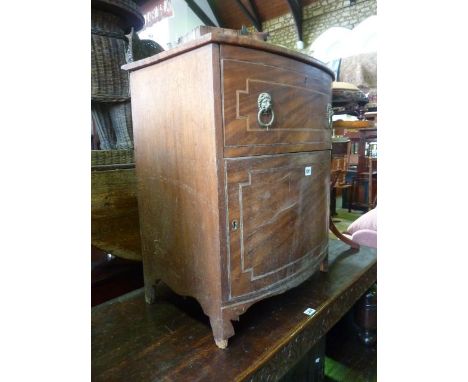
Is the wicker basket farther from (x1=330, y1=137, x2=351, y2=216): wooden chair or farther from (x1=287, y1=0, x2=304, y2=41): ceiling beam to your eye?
(x1=287, y1=0, x2=304, y2=41): ceiling beam

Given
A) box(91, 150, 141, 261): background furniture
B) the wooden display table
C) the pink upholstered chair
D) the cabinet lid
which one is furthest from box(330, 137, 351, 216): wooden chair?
the cabinet lid

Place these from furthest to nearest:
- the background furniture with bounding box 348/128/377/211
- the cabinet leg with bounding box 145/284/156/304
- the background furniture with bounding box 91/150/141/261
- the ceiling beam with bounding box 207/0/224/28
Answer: the ceiling beam with bounding box 207/0/224/28
the background furniture with bounding box 348/128/377/211
the background furniture with bounding box 91/150/141/261
the cabinet leg with bounding box 145/284/156/304

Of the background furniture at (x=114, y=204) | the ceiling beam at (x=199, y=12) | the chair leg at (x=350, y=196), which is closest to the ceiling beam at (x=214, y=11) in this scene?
the ceiling beam at (x=199, y=12)

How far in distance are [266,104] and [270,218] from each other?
0.34 metres

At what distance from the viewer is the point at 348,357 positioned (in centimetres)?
177

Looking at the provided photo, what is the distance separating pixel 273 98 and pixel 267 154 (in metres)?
0.17

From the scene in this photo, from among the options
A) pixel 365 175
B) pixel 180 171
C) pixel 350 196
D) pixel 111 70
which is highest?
pixel 111 70

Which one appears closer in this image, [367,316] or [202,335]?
[202,335]

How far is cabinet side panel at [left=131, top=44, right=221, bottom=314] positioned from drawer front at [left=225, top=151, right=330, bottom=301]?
6 cm

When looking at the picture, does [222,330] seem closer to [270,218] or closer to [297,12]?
[270,218]

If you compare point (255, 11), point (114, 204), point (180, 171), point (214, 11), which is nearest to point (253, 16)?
point (255, 11)

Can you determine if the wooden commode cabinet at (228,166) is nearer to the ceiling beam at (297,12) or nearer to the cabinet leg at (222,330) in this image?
the cabinet leg at (222,330)

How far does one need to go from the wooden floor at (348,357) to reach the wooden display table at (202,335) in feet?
1.77

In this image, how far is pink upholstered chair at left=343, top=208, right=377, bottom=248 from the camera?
74.6 inches
